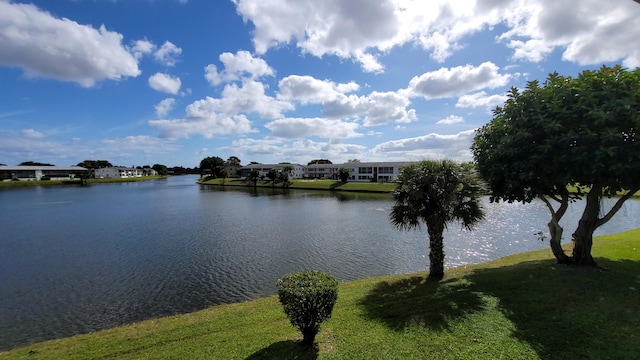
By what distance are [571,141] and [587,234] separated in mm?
4453

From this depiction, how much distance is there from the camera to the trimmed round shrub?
7.00 metres

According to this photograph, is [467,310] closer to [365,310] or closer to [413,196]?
[365,310]

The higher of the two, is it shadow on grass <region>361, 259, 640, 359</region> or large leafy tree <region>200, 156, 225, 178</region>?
large leafy tree <region>200, 156, 225, 178</region>

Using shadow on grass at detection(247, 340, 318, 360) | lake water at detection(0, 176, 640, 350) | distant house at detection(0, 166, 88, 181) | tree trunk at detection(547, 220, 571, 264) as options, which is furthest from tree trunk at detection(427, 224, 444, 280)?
distant house at detection(0, 166, 88, 181)

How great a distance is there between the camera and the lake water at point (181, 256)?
14969 mm

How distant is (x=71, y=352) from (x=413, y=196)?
13704mm

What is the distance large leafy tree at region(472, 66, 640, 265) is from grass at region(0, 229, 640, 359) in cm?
326

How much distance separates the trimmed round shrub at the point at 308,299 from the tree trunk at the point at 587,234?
1178 centimetres

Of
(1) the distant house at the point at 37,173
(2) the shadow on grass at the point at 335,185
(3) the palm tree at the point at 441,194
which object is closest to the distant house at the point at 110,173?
(1) the distant house at the point at 37,173

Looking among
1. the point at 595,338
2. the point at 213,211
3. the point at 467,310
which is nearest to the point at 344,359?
the point at 467,310

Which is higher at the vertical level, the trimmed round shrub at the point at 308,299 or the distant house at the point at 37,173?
the distant house at the point at 37,173

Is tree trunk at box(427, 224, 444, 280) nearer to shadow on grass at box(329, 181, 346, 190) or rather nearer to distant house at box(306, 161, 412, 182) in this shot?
shadow on grass at box(329, 181, 346, 190)

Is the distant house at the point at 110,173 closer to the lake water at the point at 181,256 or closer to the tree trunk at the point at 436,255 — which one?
the lake water at the point at 181,256

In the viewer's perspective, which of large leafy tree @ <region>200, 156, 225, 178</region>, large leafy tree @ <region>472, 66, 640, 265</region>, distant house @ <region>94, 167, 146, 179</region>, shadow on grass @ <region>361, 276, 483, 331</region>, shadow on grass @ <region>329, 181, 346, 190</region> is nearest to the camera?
shadow on grass @ <region>361, 276, 483, 331</region>
